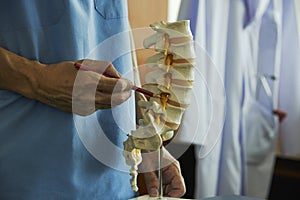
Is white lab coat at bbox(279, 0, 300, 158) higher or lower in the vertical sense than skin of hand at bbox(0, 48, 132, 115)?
lower

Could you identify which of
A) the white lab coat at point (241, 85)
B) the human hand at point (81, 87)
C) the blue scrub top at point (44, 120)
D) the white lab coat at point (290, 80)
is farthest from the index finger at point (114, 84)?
the white lab coat at point (290, 80)

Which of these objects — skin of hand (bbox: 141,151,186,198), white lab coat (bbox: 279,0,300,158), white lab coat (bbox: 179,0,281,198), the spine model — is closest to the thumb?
skin of hand (bbox: 141,151,186,198)

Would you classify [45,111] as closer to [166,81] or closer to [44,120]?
[44,120]

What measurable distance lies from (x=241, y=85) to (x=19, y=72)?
1.03 metres

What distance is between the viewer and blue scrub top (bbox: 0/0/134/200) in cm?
67

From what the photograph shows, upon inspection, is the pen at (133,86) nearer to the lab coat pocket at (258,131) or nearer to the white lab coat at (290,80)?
the lab coat pocket at (258,131)

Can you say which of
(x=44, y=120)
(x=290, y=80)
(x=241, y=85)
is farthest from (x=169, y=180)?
(x=290, y=80)

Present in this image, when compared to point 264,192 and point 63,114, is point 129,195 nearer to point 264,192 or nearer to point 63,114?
point 63,114

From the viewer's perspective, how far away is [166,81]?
1.87 feet

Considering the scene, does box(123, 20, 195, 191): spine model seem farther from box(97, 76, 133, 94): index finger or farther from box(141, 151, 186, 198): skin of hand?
box(141, 151, 186, 198): skin of hand

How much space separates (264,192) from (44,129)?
133 centimetres

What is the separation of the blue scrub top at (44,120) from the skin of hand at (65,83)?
0.12 feet

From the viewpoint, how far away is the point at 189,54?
56 cm

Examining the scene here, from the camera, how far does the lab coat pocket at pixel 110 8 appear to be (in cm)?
72
